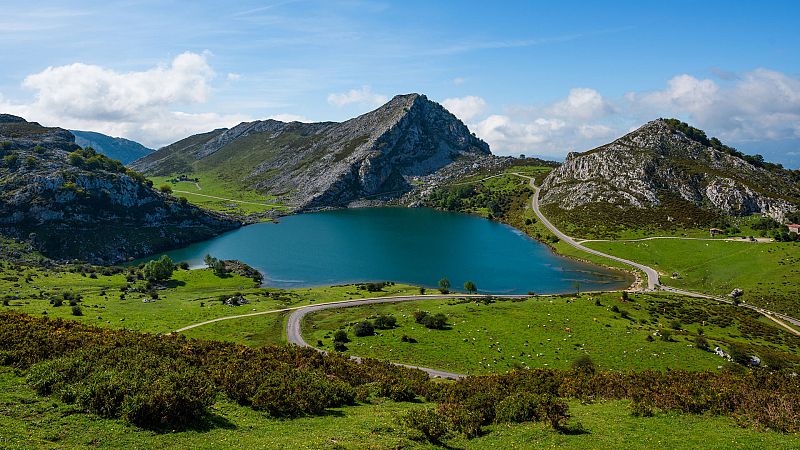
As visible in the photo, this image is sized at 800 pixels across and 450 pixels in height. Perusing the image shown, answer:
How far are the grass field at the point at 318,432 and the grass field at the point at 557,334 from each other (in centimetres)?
3448

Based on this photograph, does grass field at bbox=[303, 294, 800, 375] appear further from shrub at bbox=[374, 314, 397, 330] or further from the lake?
the lake

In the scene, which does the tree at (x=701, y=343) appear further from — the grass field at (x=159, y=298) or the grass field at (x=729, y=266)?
the grass field at (x=159, y=298)

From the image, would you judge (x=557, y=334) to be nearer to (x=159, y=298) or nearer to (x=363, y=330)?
(x=363, y=330)

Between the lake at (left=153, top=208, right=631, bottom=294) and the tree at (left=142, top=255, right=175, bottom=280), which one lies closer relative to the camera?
the tree at (left=142, top=255, right=175, bottom=280)

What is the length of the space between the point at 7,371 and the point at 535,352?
67.1 m

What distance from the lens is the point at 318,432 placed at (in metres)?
30.5

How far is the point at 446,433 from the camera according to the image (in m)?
31.2

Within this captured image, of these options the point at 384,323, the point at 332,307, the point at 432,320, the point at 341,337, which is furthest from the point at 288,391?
the point at 332,307

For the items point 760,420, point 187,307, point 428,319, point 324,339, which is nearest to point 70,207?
point 187,307

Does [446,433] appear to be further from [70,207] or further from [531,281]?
[70,207]

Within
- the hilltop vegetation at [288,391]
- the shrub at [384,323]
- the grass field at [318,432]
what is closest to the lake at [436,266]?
the shrub at [384,323]

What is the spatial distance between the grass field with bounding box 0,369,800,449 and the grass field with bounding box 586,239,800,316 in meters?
Result: 109

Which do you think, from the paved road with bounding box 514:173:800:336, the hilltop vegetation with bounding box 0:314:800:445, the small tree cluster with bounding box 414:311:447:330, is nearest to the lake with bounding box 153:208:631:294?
the paved road with bounding box 514:173:800:336

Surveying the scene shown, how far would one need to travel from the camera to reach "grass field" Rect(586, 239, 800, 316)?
12124 centimetres
